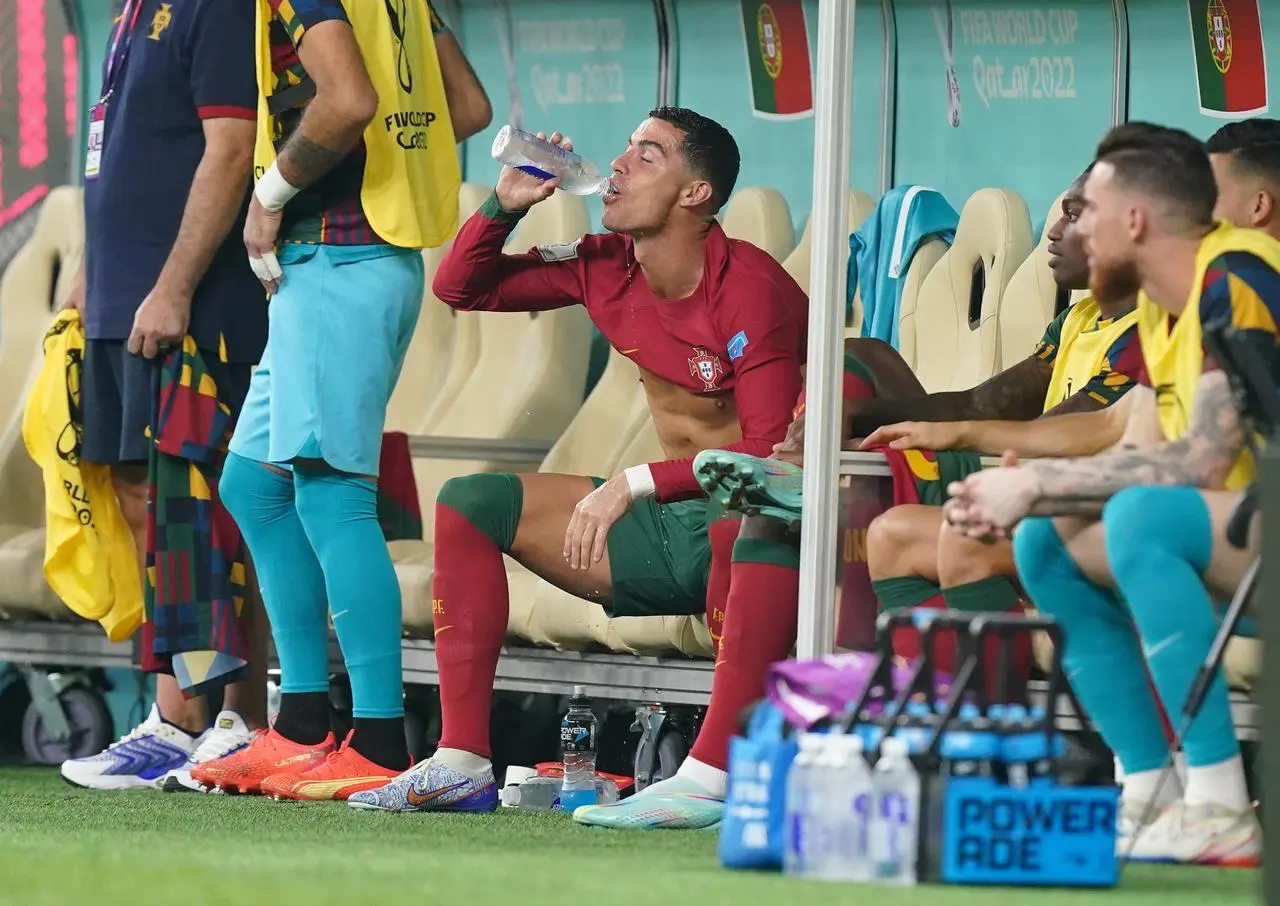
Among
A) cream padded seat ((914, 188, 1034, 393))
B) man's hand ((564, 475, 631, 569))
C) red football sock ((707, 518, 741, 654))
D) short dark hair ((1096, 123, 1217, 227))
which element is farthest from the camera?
cream padded seat ((914, 188, 1034, 393))

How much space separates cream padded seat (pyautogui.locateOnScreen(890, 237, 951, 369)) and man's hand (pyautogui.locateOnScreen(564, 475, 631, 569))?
1.22 metres

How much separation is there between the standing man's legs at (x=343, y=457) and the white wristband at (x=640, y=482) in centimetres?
55

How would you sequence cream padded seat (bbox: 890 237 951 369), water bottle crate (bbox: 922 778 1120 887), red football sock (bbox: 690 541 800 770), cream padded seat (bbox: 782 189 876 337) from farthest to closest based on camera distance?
cream padded seat (bbox: 782 189 876 337)
cream padded seat (bbox: 890 237 951 369)
red football sock (bbox: 690 541 800 770)
water bottle crate (bbox: 922 778 1120 887)

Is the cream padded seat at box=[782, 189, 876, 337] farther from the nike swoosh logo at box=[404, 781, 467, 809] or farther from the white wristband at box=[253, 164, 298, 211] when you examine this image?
the nike swoosh logo at box=[404, 781, 467, 809]

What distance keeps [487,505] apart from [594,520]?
12.1 inches

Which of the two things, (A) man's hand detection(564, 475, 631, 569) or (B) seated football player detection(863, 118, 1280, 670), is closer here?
(B) seated football player detection(863, 118, 1280, 670)

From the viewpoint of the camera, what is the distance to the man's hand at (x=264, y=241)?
4.30 meters

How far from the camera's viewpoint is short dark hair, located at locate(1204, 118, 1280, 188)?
3742mm

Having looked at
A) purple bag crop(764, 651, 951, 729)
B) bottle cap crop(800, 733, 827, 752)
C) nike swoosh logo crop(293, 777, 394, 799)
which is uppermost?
purple bag crop(764, 651, 951, 729)

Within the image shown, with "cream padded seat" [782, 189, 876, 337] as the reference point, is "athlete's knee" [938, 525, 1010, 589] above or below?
below

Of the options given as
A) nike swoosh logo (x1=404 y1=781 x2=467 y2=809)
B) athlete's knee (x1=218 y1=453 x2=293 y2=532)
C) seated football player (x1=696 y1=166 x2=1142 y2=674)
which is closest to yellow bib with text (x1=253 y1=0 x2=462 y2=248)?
athlete's knee (x1=218 y1=453 x2=293 y2=532)

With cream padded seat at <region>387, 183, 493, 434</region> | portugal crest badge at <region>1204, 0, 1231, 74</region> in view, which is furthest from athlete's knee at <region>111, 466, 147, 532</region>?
portugal crest badge at <region>1204, 0, 1231, 74</region>

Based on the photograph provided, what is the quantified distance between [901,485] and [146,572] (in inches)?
68.1

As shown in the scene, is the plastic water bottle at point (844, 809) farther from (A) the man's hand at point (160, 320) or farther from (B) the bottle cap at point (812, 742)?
(A) the man's hand at point (160, 320)
